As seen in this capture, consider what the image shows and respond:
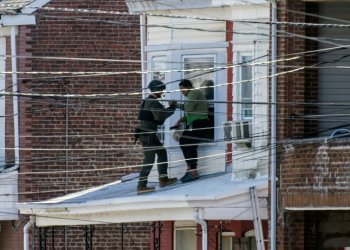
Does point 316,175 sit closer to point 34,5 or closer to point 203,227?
point 203,227

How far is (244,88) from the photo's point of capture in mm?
34969

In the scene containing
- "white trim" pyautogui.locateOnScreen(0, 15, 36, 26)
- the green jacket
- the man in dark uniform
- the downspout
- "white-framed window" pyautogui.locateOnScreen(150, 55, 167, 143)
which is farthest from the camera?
"white trim" pyautogui.locateOnScreen(0, 15, 36, 26)

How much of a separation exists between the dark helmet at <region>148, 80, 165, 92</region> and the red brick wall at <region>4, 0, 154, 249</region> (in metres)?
3.44

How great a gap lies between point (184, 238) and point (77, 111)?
383 cm

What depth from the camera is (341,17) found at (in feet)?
108

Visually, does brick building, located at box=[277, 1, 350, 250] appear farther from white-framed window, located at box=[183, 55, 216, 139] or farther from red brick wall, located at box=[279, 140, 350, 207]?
white-framed window, located at box=[183, 55, 216, 139]

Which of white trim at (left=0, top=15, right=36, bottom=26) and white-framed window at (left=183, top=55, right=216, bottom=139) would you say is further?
white trim at (left=0, top=15, right=36, bottom=26)

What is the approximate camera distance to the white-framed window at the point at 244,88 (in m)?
34.7

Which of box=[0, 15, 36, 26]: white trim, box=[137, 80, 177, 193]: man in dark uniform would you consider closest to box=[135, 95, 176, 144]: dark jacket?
box=[137, 80, 177, 193]: man in dark uniform

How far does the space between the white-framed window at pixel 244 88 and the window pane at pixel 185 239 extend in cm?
292

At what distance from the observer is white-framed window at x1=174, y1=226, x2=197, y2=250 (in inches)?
1444

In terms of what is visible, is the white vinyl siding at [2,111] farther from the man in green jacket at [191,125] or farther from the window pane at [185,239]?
the man in green jacket at [191,125]

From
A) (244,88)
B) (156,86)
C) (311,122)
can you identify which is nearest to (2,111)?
(156,86)

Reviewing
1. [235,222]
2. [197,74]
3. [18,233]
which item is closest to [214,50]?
[197,74]
